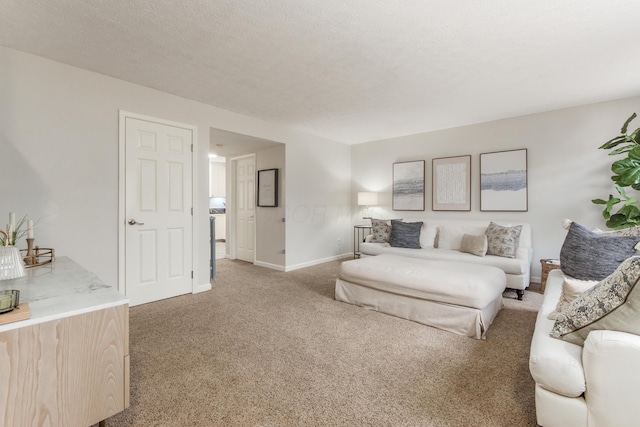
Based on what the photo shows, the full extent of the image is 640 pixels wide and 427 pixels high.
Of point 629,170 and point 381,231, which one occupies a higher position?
point 629,170

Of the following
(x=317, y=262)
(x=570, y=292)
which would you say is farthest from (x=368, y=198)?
(x=570, y=292)

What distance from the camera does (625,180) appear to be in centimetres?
302

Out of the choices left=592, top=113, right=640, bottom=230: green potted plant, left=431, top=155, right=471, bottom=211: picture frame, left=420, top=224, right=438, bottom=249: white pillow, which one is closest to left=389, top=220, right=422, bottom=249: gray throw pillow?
left=420, top=224, right=438, bottom=249: white pillow

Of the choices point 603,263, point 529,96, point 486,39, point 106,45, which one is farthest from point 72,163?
point 529,96

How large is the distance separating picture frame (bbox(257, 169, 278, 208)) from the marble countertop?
10.6 feet

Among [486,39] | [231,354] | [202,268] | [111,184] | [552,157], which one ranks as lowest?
[231,354]

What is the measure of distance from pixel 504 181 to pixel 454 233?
103 centimetres

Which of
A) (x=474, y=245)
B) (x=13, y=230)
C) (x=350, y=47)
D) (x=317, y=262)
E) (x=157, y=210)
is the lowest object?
(x=317, y=262)

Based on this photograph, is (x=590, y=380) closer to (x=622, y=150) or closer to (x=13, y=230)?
(x=13, y=230)

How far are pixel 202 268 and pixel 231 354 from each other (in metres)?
1.85

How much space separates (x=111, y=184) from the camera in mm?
2967

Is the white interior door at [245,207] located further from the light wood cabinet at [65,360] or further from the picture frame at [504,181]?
the light wood cabinet at [65,360]

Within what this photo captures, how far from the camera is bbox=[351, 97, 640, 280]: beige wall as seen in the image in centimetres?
361

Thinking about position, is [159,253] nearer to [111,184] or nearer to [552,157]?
[111,184]
